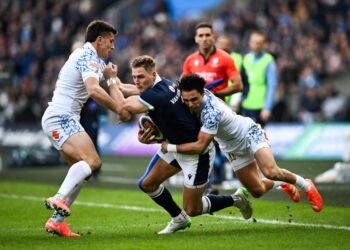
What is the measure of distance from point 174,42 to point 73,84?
2022 centimetres

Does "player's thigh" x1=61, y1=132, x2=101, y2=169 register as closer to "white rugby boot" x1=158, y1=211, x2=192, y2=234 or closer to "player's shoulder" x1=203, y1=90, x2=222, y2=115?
"white rugby boot" x1=158, y1=211, x2=192, y2=234

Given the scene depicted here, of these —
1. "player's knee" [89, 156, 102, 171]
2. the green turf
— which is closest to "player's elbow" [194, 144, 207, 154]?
the green turf

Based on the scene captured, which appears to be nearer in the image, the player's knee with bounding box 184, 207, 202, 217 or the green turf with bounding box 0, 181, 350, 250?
the green turf with bounding box 0, 181, 350, 250

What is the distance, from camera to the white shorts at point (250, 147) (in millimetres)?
10812

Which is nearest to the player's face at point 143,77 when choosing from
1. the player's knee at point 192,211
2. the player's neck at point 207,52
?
the player's knee at point 192,211

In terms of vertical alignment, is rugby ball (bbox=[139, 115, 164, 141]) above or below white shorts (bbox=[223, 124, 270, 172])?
above

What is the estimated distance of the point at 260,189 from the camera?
11.3m

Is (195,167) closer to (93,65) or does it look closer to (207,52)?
(93,65)

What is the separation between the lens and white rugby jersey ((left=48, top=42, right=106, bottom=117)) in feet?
35.3

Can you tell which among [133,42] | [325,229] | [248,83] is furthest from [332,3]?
[325,229]

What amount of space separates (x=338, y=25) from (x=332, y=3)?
1361 millimetres

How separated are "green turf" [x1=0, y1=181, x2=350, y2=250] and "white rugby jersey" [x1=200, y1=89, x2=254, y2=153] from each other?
1.03 metres

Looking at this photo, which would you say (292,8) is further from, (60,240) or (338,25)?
(60,240)

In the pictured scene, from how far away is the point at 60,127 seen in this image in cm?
1080
